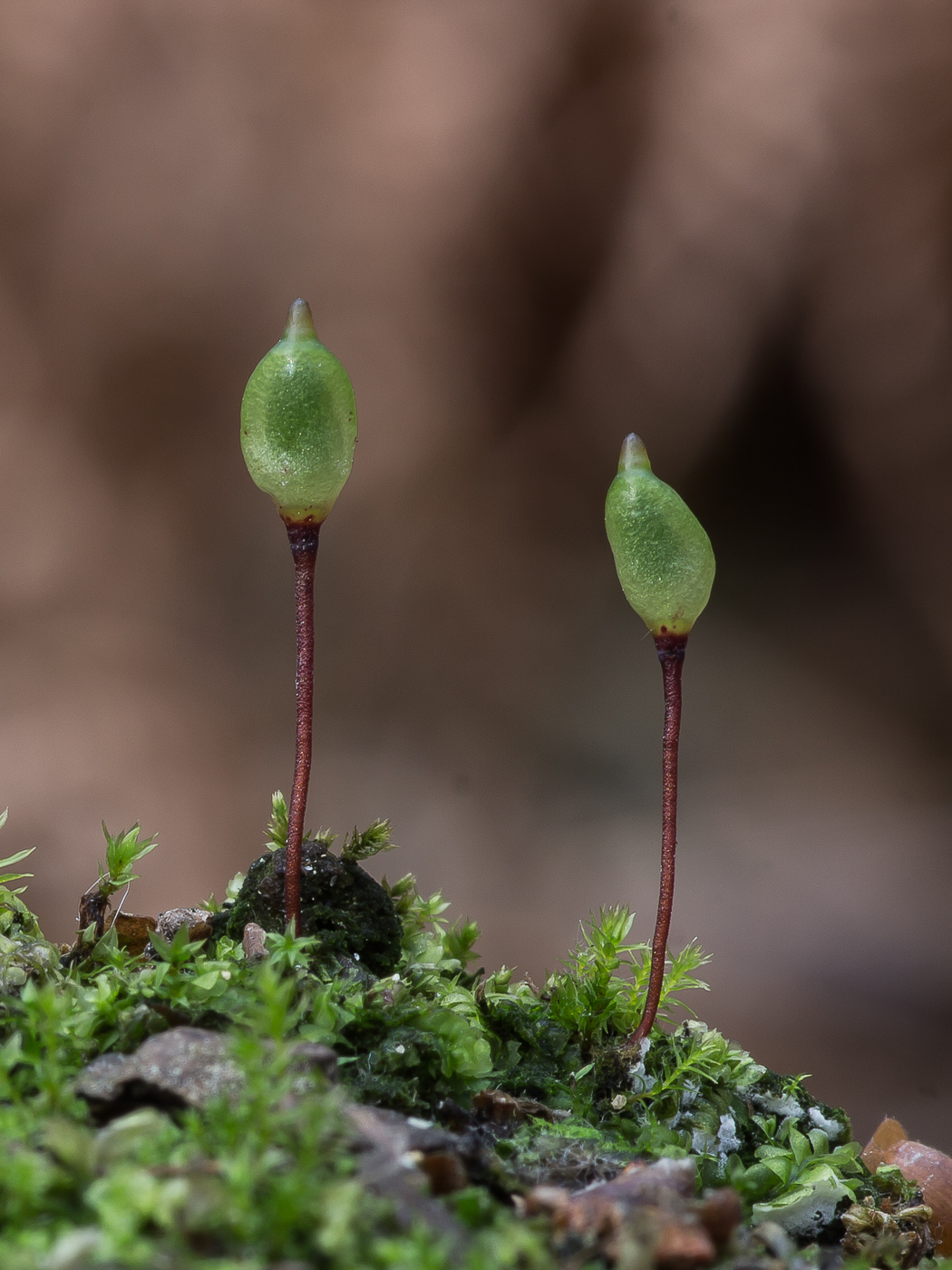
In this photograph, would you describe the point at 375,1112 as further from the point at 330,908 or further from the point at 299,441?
the point at 299,441

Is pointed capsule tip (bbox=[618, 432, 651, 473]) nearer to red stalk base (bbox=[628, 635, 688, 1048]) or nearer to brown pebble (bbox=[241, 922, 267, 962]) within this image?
red stalk base (bbox=[628, 635, 688, 1048])

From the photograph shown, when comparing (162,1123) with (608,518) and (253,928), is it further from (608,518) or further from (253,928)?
(608,518)

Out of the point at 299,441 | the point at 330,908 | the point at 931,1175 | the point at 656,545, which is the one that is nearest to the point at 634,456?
the point at 656,545

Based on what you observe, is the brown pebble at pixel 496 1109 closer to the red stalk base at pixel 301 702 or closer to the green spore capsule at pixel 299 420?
the red stalk base at pixel 301 702

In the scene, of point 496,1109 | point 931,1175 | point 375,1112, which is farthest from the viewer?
point 931,1175

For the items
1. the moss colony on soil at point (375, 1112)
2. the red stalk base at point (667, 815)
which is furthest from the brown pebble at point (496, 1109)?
the red stalk base at point (667, 815)

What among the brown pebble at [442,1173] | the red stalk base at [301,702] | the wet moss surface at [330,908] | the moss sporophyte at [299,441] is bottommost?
the brown pebble at [442,1173]
